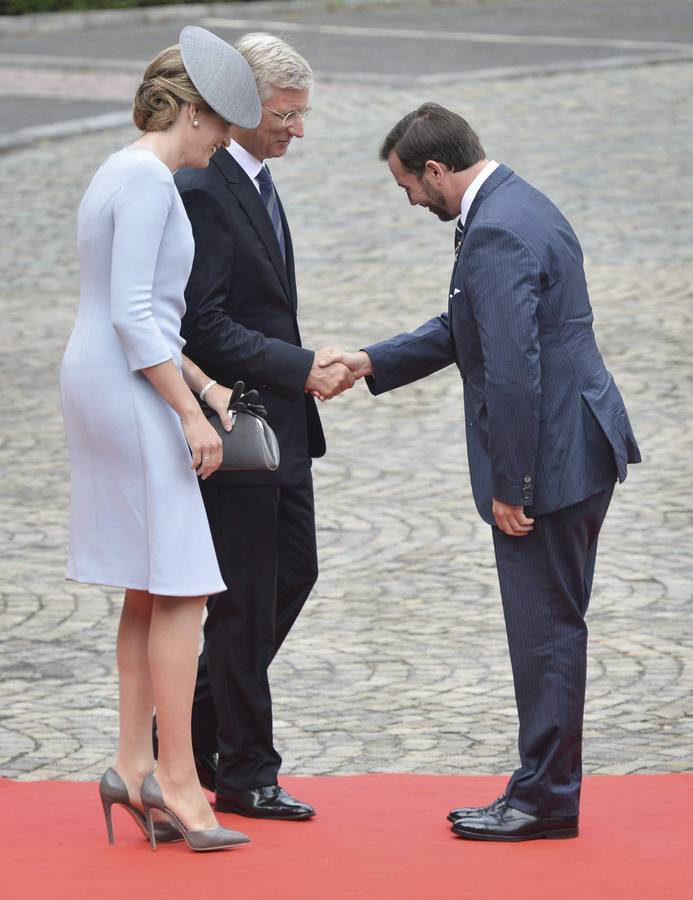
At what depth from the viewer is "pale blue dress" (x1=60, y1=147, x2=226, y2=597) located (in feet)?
13.1

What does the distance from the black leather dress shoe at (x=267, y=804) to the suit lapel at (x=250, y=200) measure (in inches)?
53.0

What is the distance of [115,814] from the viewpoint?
15.3ft

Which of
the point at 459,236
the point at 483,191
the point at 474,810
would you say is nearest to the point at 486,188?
the point at 483,191

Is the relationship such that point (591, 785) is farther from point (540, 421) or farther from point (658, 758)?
point (540, 421)

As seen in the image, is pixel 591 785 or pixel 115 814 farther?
pixel 591 785

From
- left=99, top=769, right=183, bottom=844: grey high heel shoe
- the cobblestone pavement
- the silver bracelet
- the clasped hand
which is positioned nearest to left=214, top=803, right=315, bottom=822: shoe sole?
left=99, top=769, right=183, bottom=844: grey high heel shoe

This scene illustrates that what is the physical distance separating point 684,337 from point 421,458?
262 centimetres

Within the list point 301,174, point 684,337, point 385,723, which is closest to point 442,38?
point 301,174

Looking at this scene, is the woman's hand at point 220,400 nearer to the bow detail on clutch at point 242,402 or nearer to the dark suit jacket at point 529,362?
the bow detail on clutch at point 242,402

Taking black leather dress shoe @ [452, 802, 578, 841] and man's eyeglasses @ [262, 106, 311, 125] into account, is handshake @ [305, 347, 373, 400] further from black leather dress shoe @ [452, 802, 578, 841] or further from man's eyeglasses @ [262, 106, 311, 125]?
black leather dress shoe @ [452, 802, 578, 841]

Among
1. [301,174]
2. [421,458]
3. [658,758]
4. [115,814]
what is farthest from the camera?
[301,174]

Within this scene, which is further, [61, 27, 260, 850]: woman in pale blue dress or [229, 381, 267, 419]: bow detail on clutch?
[229, 381, 267, 419]: bow detail on clutch

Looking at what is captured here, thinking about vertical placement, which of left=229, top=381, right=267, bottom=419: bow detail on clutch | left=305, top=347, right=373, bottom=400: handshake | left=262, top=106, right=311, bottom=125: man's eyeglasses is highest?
left=262, top=106, right=311, bottom=125: man's eyeglasses

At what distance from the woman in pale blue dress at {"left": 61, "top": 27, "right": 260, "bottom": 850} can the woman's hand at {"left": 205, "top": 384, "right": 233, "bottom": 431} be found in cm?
16
